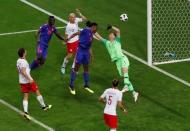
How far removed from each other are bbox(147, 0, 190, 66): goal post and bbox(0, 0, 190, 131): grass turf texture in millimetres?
522

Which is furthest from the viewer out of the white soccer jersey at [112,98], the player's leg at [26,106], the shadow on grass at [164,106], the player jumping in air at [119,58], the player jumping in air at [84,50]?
the player jumping in air at [119,58]

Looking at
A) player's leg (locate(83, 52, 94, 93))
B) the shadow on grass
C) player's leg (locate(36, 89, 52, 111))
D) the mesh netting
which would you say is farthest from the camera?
the mesh netting

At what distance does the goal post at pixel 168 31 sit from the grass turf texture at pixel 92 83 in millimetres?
522

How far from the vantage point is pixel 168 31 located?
85.1ft

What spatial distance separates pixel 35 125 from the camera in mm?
18297

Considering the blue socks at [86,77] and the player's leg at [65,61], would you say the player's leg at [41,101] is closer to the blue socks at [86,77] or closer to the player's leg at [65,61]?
the blue socks at [86,77]

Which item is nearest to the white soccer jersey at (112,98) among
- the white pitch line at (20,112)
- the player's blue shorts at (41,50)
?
the white pitch line at (20,112)

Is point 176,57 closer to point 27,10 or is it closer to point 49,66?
point 49,66

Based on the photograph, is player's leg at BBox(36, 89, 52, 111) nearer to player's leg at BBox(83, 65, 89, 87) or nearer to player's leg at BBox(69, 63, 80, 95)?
player's leg at BBox(69, 63, 80, 95)

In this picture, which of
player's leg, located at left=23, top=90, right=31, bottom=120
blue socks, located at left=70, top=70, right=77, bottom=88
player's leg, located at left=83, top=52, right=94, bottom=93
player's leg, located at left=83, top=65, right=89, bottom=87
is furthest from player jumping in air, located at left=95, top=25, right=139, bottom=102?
player's leg, located at left=23, top=90, right=31, bottom=120

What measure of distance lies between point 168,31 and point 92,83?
5682 mm

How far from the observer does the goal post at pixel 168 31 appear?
23.3 metres

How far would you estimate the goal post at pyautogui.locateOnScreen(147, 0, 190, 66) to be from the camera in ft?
76.5

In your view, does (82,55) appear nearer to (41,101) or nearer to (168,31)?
(41,101)
